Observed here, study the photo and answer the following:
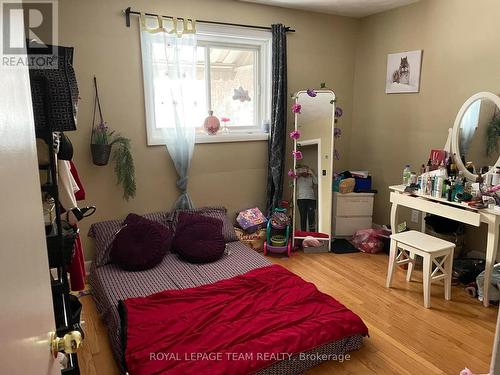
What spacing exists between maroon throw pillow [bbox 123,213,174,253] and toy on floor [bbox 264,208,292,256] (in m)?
1.04

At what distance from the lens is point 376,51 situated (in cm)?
403

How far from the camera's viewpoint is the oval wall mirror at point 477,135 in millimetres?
2973

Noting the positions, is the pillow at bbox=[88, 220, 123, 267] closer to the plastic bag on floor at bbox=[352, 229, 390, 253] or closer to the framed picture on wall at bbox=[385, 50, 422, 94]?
the plastic bag on floor at bbox=[352, 229, 390, 253]

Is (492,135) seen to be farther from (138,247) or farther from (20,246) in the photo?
(20,246)

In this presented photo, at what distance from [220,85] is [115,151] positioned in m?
1.28

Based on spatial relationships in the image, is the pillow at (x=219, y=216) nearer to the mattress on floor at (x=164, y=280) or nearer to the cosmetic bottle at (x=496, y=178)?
the mattress on floor at (x=164, y=280)

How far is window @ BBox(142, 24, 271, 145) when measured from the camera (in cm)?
327

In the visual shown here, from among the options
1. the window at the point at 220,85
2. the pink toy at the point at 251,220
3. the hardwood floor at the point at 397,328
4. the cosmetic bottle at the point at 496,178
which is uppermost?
the window at the point at 220,85

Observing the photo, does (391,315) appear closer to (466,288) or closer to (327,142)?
(466,288)

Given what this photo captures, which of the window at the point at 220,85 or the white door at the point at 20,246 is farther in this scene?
the window at the point at 220,85

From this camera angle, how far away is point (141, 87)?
3205 millimetres

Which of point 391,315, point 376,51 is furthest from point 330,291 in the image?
point 376,51

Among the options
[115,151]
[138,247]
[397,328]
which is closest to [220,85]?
[115,151]

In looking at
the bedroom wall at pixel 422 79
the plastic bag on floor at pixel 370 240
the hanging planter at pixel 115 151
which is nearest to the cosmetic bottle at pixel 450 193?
the bedroom wall at pixel 422 79
